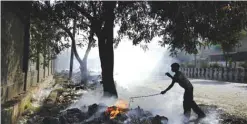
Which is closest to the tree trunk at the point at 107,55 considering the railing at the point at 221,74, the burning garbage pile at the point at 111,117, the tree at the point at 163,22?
the tree at the point at 163,22

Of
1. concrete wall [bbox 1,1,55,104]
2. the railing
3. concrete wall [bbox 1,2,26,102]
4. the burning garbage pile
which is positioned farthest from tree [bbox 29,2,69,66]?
the railing

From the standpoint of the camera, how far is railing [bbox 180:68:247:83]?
123ft

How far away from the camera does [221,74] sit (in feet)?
138

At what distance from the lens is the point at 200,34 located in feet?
42.5

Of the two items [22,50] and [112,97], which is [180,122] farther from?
[22,50]

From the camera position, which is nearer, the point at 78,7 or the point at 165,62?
the point at 78,7

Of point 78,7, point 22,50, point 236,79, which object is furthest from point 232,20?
point 236,79

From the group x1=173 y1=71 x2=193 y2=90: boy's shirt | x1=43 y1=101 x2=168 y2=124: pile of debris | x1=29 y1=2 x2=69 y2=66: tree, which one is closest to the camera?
x1=43 y1=101 x2=168 y2=124: pile of debris

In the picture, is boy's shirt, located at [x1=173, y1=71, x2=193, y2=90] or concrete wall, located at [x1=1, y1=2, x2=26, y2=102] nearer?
concrete wall, located at [x1=1, y1=2, x2=26, y2=102]

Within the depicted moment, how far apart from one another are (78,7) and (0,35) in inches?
213

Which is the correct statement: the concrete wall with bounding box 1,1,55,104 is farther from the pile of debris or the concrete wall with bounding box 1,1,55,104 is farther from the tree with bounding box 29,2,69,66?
the pile of debris

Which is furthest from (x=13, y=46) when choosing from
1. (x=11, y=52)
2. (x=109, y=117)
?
(x=109, y=117)

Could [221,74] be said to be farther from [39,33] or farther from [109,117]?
[109,117]

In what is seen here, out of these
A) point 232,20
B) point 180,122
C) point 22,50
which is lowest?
point 180,122
